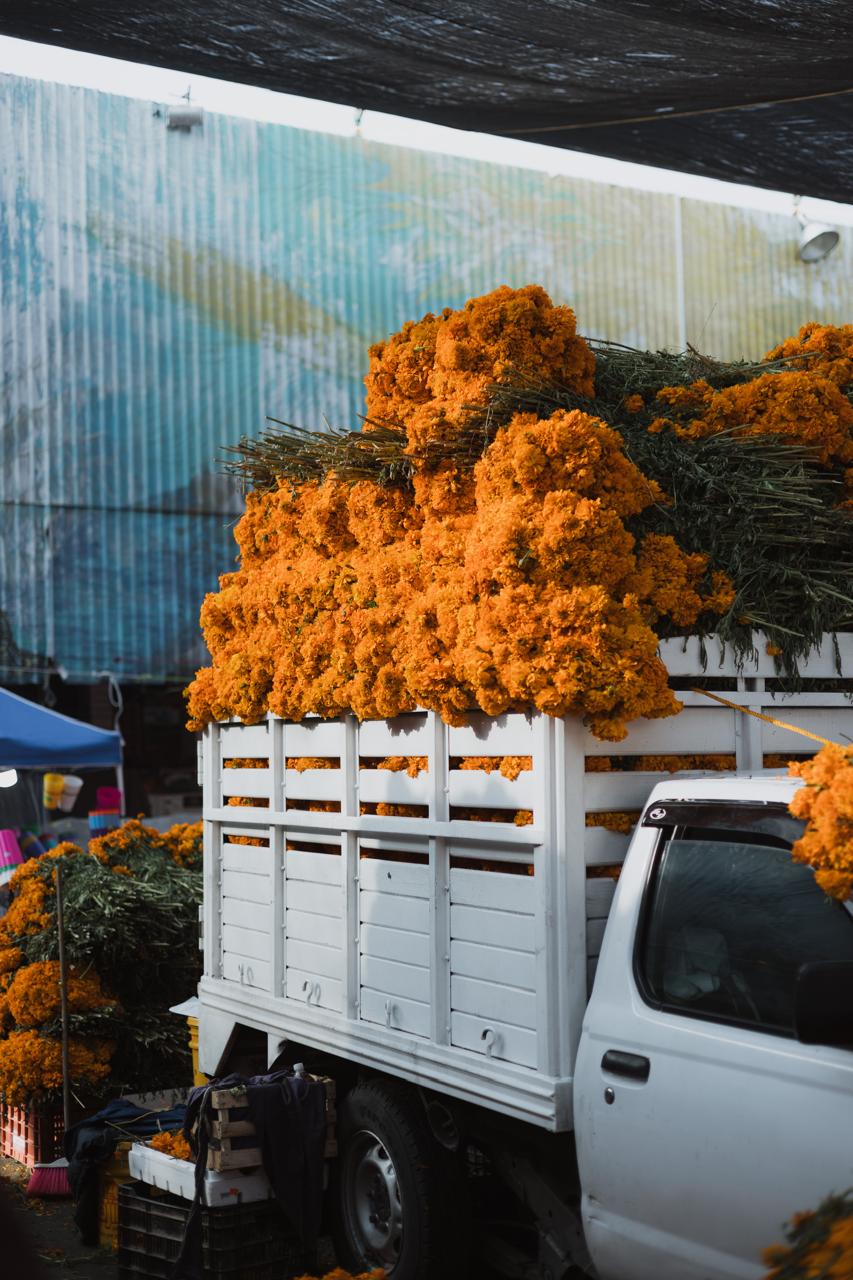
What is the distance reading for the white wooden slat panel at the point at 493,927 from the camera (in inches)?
181

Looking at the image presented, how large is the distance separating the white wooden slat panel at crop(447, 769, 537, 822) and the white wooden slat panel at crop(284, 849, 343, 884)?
3.29 ft

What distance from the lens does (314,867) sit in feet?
19.9

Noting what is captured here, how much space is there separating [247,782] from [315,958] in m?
1.10

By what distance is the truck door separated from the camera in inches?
138

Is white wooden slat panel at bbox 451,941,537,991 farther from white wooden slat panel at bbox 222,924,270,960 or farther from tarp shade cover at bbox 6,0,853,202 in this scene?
tarp shade cover at bbox 6,0,853,202

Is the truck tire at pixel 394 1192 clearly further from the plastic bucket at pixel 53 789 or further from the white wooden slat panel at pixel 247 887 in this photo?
the plastic bucket at pixel 53 789

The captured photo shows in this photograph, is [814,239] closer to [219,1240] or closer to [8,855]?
[8,855]

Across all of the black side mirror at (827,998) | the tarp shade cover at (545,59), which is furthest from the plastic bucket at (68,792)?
the black side mirror at (827,998)

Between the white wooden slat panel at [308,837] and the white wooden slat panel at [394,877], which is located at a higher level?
the white wooden slat panel at [308,837]

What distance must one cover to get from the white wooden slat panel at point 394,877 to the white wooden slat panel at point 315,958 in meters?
0.39

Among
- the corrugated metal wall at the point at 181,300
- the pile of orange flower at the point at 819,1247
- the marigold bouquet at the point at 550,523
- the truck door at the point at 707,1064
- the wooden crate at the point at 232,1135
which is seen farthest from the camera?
the corrugated metal wall at the point at 181,300

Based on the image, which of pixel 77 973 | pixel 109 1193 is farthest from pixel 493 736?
pixel 77 973

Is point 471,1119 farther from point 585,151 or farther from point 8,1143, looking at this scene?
point 585,151

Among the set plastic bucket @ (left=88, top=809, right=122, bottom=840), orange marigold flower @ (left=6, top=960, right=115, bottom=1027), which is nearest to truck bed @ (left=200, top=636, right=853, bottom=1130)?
orange marigold flower @ (left=6, top=960, right=115, bottom=1027)
